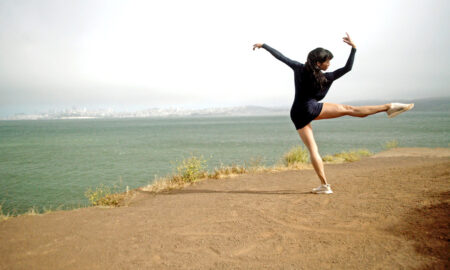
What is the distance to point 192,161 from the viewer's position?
9062 mm

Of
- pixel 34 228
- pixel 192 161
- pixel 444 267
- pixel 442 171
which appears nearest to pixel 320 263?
pixel 444 267

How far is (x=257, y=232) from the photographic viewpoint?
13.2 ft

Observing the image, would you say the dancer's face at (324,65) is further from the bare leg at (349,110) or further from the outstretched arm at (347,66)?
the bare leg at (349,110)

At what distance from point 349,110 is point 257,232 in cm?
272

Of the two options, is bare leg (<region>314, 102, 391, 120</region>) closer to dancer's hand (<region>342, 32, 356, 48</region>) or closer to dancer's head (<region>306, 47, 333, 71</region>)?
dancer's head (<region>306, 47, 333, 71</region>)

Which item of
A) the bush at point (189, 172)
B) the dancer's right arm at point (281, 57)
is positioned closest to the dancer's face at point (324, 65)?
the dancer's right arm at point (281, 57)

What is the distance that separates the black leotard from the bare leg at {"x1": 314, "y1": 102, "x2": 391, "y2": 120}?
0.11 metres

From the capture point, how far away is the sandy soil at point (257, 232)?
3178 mm

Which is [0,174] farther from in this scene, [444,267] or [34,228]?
[444,267]

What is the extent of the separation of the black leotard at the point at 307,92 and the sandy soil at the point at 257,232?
5.14ft

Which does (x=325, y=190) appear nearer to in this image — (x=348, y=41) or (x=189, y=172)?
(x=348, y=41)

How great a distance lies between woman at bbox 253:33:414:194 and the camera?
501cm

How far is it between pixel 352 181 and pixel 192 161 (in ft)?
15.0

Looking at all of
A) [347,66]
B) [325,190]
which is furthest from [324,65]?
[325,190]
